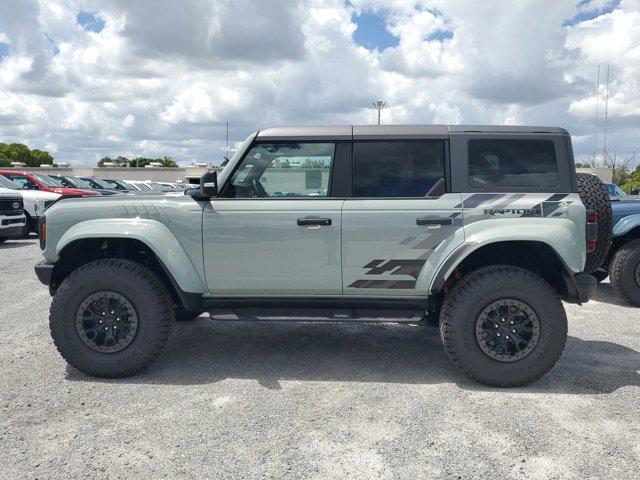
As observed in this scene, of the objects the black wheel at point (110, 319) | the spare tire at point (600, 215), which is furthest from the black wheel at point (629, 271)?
the black wheel at point (110, 319)

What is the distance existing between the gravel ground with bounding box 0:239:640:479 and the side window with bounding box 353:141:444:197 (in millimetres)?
1471

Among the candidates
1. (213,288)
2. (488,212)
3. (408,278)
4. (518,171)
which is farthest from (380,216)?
(213,288)

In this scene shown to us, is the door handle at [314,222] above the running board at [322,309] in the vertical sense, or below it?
above

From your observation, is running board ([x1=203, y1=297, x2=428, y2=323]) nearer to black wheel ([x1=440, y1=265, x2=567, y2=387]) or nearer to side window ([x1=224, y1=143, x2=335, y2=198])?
black wheel ([x1=440, y1=265, x2=567, y2=387])

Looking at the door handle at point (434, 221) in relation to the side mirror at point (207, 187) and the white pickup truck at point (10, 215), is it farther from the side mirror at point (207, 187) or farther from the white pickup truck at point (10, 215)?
the white pickup truck at point (10, 215)

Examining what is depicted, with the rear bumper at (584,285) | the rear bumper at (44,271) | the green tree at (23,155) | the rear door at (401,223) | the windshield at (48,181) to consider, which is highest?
the green tree at (23,155)

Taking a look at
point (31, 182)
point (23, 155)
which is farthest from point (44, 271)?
point (23, 155)

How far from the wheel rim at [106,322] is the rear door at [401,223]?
5.58 feet

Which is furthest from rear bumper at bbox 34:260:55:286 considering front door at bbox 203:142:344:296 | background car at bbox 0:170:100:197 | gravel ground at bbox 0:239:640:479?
background car at bbox 0:170:100:197

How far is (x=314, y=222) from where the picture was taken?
162 inches

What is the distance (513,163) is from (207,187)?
235 centimetres

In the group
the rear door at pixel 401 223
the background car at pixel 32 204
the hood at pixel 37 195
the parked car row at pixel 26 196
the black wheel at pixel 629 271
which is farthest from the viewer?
the hood at pixel 37 195

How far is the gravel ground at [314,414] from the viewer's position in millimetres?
2953

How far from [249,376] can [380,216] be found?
1.61 metres
